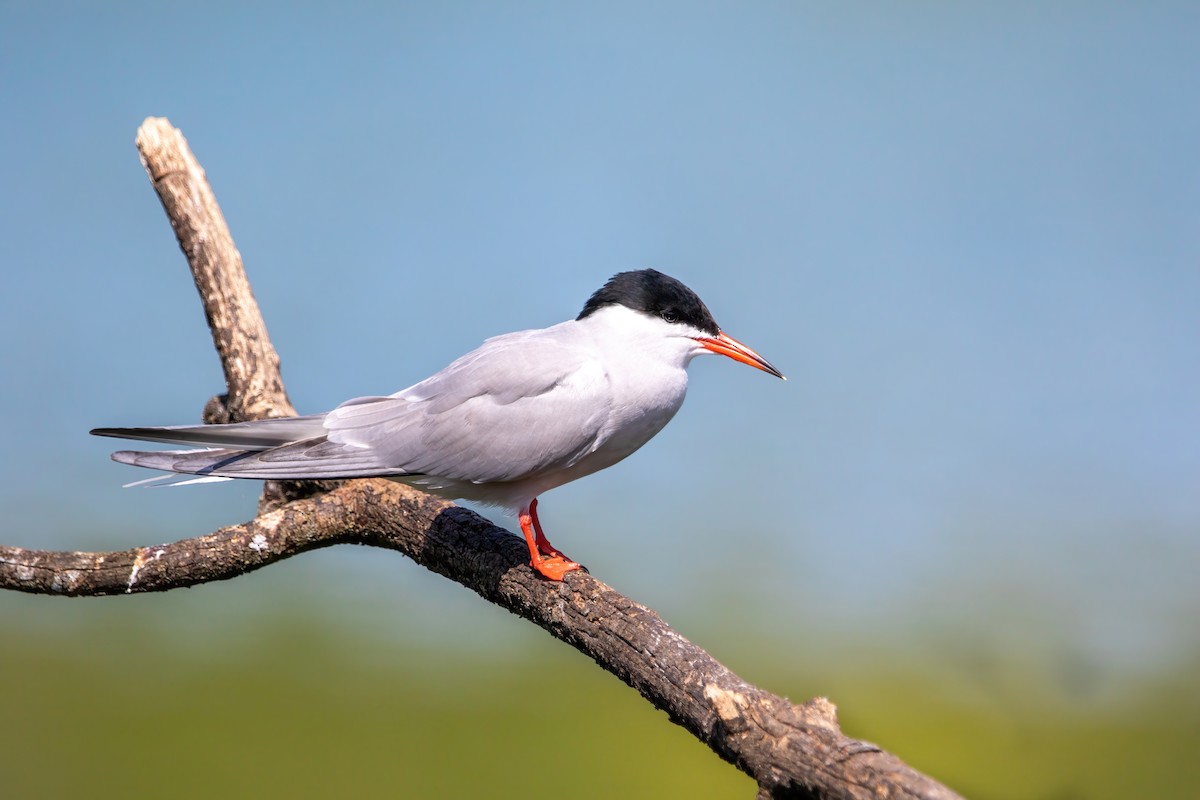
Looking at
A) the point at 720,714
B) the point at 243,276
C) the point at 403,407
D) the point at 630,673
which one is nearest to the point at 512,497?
the point at 403,407

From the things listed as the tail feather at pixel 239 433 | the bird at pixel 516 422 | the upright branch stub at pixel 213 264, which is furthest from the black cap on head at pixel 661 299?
the upright branch stub at pixel 213 264

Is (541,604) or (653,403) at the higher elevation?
(653,403)

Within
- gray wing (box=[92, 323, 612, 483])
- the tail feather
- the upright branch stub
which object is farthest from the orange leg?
the upright branch stub

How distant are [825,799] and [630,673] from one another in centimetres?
83

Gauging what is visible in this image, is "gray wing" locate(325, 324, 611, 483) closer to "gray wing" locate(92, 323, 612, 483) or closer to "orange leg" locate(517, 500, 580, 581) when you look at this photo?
"gray wing" locate(92, 323, 612, 483)

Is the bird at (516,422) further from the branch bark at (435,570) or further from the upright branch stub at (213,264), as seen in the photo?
the upright branch stub at (213,264)

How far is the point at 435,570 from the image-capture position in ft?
13.1

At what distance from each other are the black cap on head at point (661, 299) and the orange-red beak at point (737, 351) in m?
0.04

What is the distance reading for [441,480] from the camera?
138 inches

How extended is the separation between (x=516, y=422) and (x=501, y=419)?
61 mm

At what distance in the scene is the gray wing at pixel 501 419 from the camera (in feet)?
11.1

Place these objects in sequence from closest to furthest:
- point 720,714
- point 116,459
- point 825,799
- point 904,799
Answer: point 904,799 < point 825,799 < point 720,714 < point 116,459

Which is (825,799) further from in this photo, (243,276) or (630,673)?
(243,276)

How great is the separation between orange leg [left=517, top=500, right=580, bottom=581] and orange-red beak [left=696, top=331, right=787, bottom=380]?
3.03 ft
